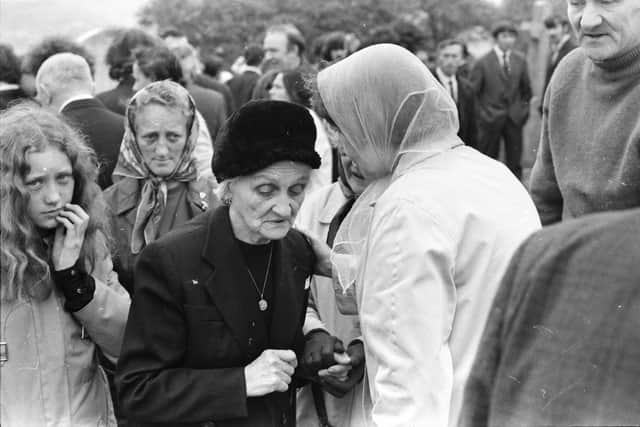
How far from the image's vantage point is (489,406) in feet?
4.34

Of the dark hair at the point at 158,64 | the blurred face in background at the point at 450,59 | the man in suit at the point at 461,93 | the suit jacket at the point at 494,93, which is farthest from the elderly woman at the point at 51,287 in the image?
the suit jacket at the point at 494,93

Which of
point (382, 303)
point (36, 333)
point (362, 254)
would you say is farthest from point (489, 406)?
point (36, 333)

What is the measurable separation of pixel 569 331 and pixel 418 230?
103 cm

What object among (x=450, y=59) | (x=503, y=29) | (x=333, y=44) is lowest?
(x=503, y=29)

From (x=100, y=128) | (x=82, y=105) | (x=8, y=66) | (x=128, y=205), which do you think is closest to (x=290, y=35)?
(x=8, y=66)

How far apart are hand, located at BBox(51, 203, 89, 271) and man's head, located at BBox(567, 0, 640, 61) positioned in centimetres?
180

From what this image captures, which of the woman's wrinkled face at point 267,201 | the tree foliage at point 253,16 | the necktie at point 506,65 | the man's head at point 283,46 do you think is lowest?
the tree foliage at point 253,16

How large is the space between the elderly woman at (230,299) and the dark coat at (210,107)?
12.8 feet

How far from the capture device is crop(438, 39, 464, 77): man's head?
10.8 meters

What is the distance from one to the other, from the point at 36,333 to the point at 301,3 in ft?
91.9

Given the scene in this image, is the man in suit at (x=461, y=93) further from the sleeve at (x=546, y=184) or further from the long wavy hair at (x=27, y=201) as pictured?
the long wavy hair at (x=27, y=201)

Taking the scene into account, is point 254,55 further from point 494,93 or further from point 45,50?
point 45,50

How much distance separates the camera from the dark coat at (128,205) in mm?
3678

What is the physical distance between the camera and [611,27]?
2.93 metres
